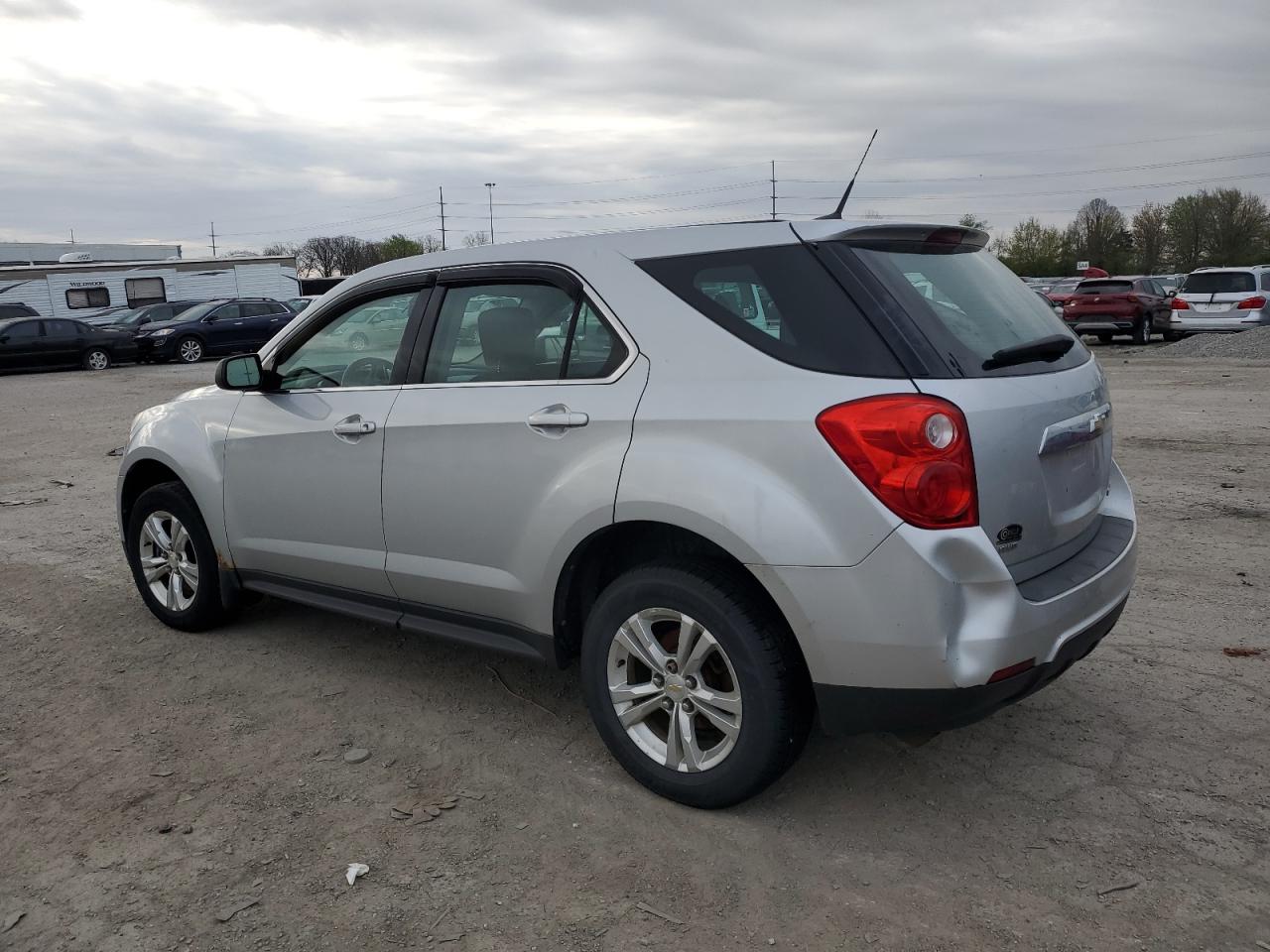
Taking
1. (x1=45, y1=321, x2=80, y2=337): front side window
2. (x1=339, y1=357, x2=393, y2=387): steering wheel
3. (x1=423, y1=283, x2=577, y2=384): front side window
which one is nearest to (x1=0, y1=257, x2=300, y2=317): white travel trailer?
(x1=45, y1=321, x2=80, y2=337): front side window

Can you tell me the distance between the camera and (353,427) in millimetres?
3930

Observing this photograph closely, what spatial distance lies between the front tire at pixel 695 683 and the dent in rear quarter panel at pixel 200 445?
2147 mm

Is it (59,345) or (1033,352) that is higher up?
(1033,352)

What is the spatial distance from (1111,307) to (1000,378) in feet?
73.3

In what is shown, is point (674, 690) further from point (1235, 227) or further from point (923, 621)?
point (1235, 227)

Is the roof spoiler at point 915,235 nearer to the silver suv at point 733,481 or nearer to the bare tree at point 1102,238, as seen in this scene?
the silver suv at point 733,481

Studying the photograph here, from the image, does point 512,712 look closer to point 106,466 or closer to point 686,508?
point 686,508

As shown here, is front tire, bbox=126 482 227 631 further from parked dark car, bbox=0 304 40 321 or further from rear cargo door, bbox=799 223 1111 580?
parked dark car, bbox=0 304 40 321

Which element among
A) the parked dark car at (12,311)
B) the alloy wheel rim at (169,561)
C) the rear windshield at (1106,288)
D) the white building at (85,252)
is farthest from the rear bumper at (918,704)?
the white building at (85,252)

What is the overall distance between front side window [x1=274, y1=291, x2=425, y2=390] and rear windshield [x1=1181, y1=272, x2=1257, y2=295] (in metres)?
22.0

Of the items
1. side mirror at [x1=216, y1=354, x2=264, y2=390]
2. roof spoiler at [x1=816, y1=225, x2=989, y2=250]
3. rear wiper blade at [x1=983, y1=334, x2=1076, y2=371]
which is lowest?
side mirror at [x1=216, y1=354, x2=264, y2=390]

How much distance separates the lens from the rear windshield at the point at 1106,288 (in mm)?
22875

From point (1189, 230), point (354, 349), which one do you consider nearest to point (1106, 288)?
point (354, 349)

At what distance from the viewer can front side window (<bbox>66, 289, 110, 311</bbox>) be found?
122ft
